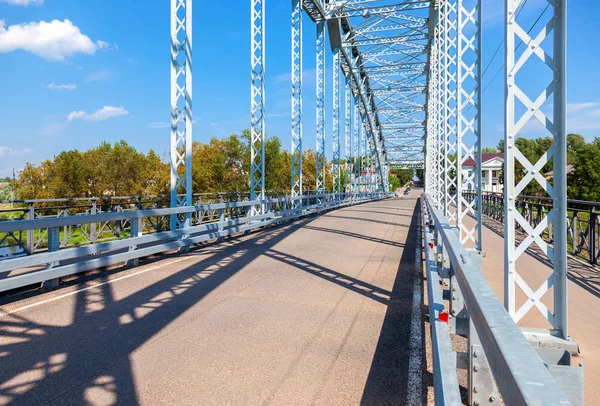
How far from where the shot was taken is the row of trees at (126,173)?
46.6 metres

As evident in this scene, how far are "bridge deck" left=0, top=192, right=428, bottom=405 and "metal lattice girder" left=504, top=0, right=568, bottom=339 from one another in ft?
4.31

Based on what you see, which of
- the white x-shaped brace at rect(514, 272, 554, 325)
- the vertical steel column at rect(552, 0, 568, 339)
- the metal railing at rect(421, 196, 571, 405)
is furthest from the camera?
the white x-shaped brace at rect(514, 272, 554, 325)

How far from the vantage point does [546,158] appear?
160 inches

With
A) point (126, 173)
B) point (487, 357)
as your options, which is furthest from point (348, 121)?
point (487, 357)

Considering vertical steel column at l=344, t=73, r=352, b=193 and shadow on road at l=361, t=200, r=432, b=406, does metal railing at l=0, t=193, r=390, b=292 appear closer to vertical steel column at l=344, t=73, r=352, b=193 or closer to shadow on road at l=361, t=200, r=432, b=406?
shadow on road at l=361, t=200, r=432, b=406

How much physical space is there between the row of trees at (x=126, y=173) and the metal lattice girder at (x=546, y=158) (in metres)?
43.2

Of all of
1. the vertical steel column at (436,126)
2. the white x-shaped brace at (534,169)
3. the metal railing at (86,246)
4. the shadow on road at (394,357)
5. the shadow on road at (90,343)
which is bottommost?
the shadow on road at (394,357)

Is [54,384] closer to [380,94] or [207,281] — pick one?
[207,281]

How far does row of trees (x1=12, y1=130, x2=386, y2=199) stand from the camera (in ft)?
153

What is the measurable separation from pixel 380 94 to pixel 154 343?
184 ft

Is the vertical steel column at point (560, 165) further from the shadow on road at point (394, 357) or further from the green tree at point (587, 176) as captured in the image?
the green tree at point (587, 176)

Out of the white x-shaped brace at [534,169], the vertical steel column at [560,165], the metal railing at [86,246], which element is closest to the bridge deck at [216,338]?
the metal railing at [86,246]

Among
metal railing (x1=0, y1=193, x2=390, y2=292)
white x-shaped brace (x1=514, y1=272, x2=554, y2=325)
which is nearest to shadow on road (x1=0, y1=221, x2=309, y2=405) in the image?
metal railing (x1=0, y1=193, x2=390, y2=292)

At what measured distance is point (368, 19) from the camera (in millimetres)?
34938
